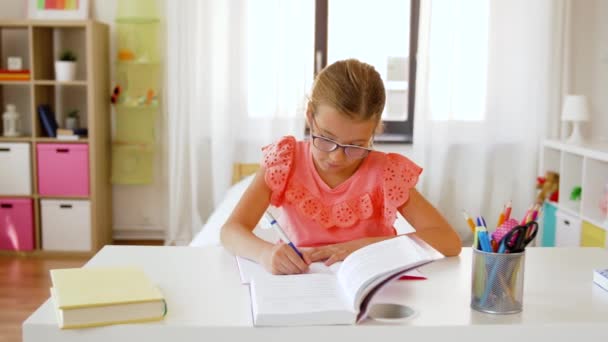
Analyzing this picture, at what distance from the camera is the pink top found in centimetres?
161

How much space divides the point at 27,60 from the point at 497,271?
12.0 ft

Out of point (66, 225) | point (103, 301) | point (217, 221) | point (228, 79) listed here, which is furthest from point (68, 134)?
point (103, 301)

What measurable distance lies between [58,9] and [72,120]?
2.01ft

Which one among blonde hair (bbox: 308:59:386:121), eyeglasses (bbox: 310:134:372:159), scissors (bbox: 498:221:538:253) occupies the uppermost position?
blonde hair (bbox: 308:59:386:121)

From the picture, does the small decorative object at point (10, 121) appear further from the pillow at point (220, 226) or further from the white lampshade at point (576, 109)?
the white lampshade at point (576, 109)

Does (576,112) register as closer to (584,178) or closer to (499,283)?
(584,178)

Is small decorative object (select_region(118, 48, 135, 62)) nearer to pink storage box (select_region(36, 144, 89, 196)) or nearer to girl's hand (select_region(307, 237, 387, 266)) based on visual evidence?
pink storage box (select_region(36, 144, 89, 196))

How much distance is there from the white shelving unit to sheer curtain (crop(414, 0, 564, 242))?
276mm

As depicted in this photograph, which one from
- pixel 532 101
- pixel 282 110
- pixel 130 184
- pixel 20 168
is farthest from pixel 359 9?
pixel 20 168

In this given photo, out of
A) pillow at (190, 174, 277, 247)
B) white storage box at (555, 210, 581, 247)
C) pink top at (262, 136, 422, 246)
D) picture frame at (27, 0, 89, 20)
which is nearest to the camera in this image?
pink top at (262, 136, 422, 246)

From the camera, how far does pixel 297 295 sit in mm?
1144

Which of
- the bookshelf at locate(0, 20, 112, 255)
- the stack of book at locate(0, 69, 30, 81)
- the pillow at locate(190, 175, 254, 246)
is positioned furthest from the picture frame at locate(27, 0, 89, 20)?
the pillow at locate(190, 175, 254, 246)

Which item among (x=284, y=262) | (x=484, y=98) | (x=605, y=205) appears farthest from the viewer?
(x=484, y=98)

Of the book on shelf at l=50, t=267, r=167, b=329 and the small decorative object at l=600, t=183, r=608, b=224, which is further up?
the book on shelf at l=50, t=267, r=167, b=329
